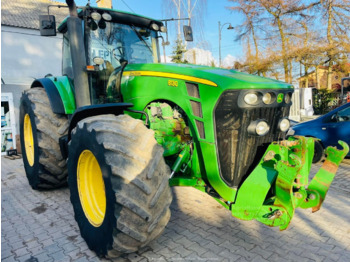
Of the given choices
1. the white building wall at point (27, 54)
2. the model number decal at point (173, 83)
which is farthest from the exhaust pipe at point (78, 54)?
the white building wall at point (27, 54)

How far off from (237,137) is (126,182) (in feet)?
3.65

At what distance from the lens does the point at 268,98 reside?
8.43 ft

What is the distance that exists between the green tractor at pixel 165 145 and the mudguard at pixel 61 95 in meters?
0.39

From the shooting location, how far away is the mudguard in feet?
12.6

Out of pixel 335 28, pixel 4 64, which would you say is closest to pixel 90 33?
pixel 4 64

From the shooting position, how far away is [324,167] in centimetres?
259

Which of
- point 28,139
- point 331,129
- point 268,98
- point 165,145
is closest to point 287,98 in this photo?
point 268,98

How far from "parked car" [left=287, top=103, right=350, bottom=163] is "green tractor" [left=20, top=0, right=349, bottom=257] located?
3636 mm

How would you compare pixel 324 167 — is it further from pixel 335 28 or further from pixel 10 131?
pixel 335 28

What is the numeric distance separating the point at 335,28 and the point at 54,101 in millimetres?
16657

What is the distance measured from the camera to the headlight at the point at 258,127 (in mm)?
2523

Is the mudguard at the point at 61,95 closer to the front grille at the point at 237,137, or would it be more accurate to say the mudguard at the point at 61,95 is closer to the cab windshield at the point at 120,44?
the cab windshield at the point at 120,44

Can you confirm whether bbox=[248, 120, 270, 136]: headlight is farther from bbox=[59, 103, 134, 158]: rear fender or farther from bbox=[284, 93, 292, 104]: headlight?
bbox=[59, 103, 134, 158]: rear fender

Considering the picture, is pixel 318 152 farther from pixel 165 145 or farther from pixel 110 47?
pixel 110 47
